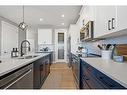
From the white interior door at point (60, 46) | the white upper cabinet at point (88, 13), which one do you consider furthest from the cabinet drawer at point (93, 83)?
the white interior door at point (60, 46)

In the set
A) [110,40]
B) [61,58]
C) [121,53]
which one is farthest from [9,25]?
[121,53]

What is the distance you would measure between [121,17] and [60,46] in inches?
344

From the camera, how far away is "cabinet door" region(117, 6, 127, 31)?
69.9 inches

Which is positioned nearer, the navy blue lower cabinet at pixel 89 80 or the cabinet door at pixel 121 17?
the cabinet door at pixel 121 17

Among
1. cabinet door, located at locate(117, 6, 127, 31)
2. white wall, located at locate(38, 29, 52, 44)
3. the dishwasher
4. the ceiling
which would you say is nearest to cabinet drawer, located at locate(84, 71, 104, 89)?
cabinet door, located at locate(117, 6, 127, 31)

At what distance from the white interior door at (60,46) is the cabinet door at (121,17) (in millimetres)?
8621

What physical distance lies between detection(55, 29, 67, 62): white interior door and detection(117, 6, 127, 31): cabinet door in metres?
8.62

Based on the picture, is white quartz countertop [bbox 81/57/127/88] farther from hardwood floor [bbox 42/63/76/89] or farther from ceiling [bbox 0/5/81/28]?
ceiling [bbox 0/5/81/28]

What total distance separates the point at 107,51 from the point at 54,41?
7683 mm

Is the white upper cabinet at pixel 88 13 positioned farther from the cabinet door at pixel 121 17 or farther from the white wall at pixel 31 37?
the white wall at pixel 31 37

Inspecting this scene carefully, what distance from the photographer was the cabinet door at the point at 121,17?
177 centimetres

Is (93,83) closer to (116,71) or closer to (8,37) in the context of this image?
(116,71)

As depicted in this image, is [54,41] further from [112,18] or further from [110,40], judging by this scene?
[112,18]
